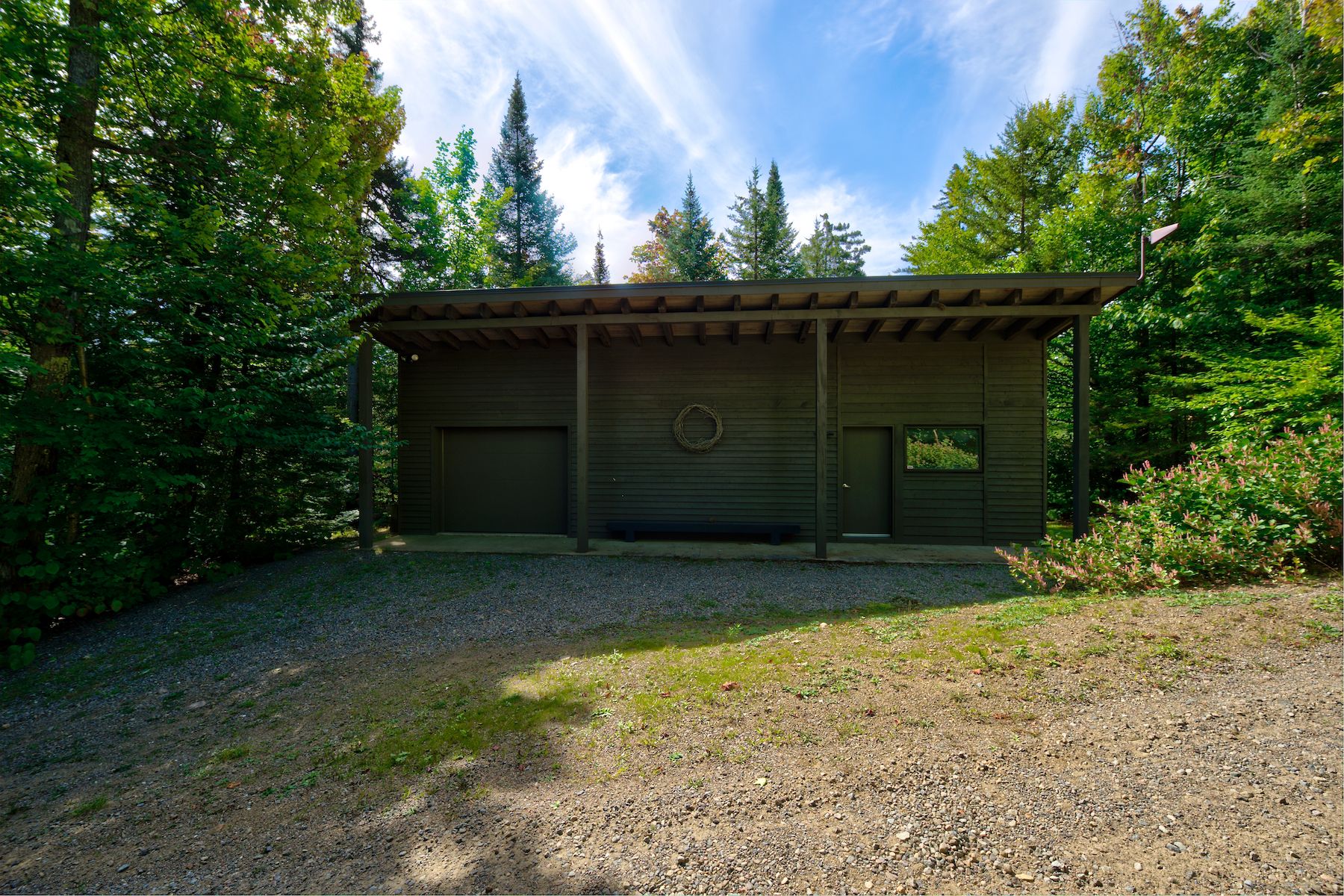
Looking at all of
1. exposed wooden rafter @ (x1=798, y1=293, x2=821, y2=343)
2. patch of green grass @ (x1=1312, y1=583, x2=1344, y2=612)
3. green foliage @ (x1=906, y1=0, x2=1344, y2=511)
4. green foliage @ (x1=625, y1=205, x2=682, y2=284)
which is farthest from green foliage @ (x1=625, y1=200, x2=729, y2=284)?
patch of green grass @ (x1=1312, y1=583, x2=1344, y2=612)

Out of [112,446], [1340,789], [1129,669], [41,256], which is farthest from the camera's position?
[112,446]

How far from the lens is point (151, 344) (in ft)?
17.2

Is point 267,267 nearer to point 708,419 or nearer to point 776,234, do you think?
point 708,419

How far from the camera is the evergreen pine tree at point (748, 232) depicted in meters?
23.9

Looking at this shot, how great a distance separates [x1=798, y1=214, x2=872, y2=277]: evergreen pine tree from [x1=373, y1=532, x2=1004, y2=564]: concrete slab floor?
24.8 meters

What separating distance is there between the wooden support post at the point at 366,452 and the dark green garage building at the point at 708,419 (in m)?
0.03

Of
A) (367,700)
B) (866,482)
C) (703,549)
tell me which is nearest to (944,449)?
(866,482)

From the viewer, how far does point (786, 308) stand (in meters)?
6.88

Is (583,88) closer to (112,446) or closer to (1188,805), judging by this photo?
(112,446)

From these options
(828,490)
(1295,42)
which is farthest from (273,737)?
(1295,42)

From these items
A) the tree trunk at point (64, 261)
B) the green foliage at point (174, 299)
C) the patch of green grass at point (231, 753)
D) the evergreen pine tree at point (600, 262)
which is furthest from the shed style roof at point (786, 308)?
the evergreen pine tree at point (600, 262)

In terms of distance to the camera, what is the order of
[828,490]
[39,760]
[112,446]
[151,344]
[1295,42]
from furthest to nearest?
[828,490] → [1295,42] → [151,344] → [112,446] → [39,760]

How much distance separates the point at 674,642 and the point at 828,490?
4764 mm

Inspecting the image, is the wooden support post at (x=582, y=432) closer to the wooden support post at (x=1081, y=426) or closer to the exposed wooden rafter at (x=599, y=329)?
the exposed wooden rafter at (x=599, y=329)
